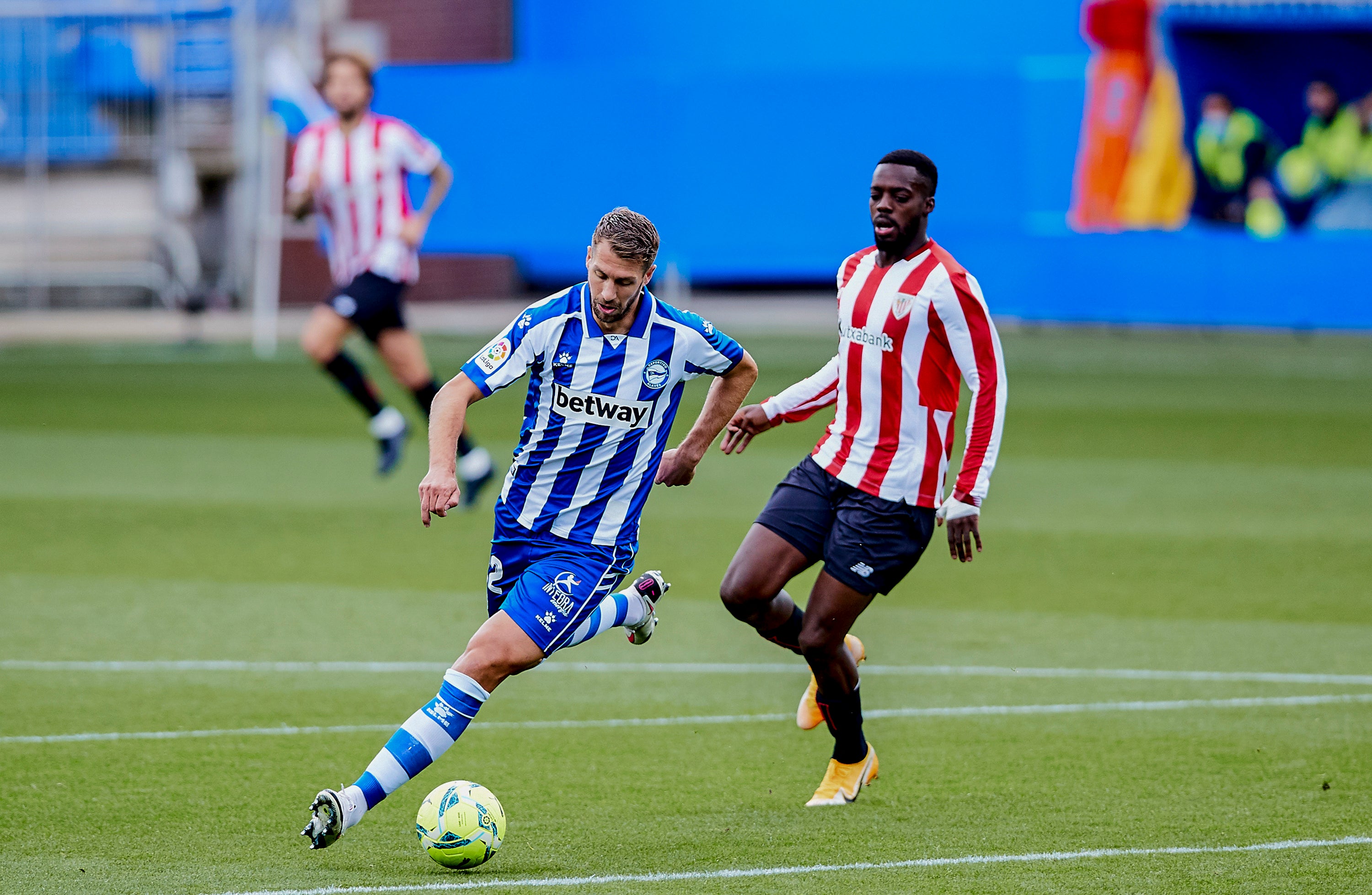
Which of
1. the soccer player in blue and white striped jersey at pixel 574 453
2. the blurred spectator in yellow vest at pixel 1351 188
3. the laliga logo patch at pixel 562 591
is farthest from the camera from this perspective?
the blurred spectator in yellow vest at pixel 1351 188

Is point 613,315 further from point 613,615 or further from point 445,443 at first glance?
point 613,615

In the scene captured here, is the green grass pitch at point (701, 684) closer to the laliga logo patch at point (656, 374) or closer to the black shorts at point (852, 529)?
the black shorts at point (852, 529)

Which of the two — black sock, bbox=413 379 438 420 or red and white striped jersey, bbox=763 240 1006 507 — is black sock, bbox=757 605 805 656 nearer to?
red and white striped jersey, bbox=763 240 1006 507

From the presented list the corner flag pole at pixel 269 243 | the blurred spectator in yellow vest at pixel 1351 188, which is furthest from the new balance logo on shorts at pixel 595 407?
the blurred spectator in yellow vest at pixel 1351 188

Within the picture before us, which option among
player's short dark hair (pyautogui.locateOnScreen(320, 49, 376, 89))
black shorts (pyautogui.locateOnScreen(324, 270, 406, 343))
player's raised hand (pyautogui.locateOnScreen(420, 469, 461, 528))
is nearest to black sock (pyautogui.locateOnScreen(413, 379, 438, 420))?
black shorts (pyautogui.locateOnScreen(324, 270, 406, 343))

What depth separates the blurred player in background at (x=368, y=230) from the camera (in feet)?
37.3

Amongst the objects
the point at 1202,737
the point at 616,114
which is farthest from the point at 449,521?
the point at 616,114

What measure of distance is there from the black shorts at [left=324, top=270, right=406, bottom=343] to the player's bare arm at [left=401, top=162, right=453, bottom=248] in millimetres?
308

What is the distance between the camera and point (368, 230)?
11852 millimetres

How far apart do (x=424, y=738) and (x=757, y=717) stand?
2085mm

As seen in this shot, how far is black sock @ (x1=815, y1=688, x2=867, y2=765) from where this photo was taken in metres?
5.67

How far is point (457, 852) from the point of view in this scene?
483 centimetres

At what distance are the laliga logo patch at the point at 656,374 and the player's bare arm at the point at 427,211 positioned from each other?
617 cm

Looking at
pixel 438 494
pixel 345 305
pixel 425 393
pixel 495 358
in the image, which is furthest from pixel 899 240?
pixel 345 305
